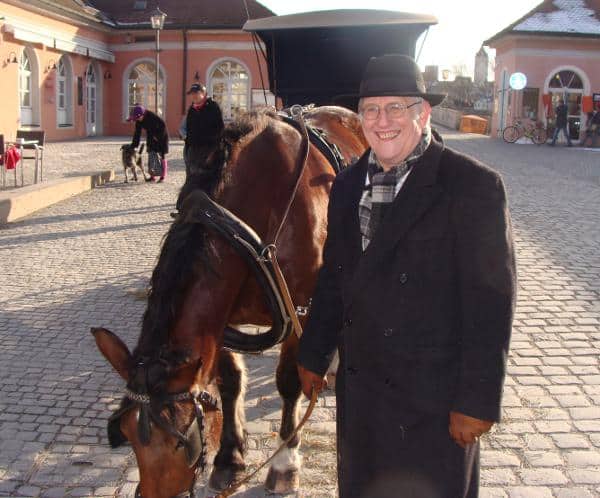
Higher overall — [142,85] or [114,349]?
[142,85]

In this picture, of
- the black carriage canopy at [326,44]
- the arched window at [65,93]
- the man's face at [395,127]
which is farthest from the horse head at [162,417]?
the arched window at [65,93]

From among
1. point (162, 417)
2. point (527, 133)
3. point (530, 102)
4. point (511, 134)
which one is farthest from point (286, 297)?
point (530, 102)

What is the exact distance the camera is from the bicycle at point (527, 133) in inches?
1163

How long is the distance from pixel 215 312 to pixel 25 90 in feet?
83.8

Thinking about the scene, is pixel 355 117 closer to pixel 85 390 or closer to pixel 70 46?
pixel 85 390

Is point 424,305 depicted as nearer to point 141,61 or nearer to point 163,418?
point 163,418

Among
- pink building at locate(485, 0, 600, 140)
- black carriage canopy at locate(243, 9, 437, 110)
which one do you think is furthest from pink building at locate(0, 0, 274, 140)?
black carriage canopy at locate(243, 9, 437, 110)

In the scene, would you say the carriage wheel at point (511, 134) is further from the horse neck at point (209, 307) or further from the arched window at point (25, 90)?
the horse neck at point (209, 307)

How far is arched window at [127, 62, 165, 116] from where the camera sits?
31500 millimetres

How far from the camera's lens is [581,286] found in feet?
23.4

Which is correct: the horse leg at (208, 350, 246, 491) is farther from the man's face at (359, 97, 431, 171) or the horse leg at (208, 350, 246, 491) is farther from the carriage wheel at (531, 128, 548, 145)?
the carriage wheel at (531, 128, 548, 145)

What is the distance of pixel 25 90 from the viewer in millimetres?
25297

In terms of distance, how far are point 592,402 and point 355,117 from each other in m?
2.80

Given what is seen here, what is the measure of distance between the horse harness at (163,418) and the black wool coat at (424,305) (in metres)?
0.56
